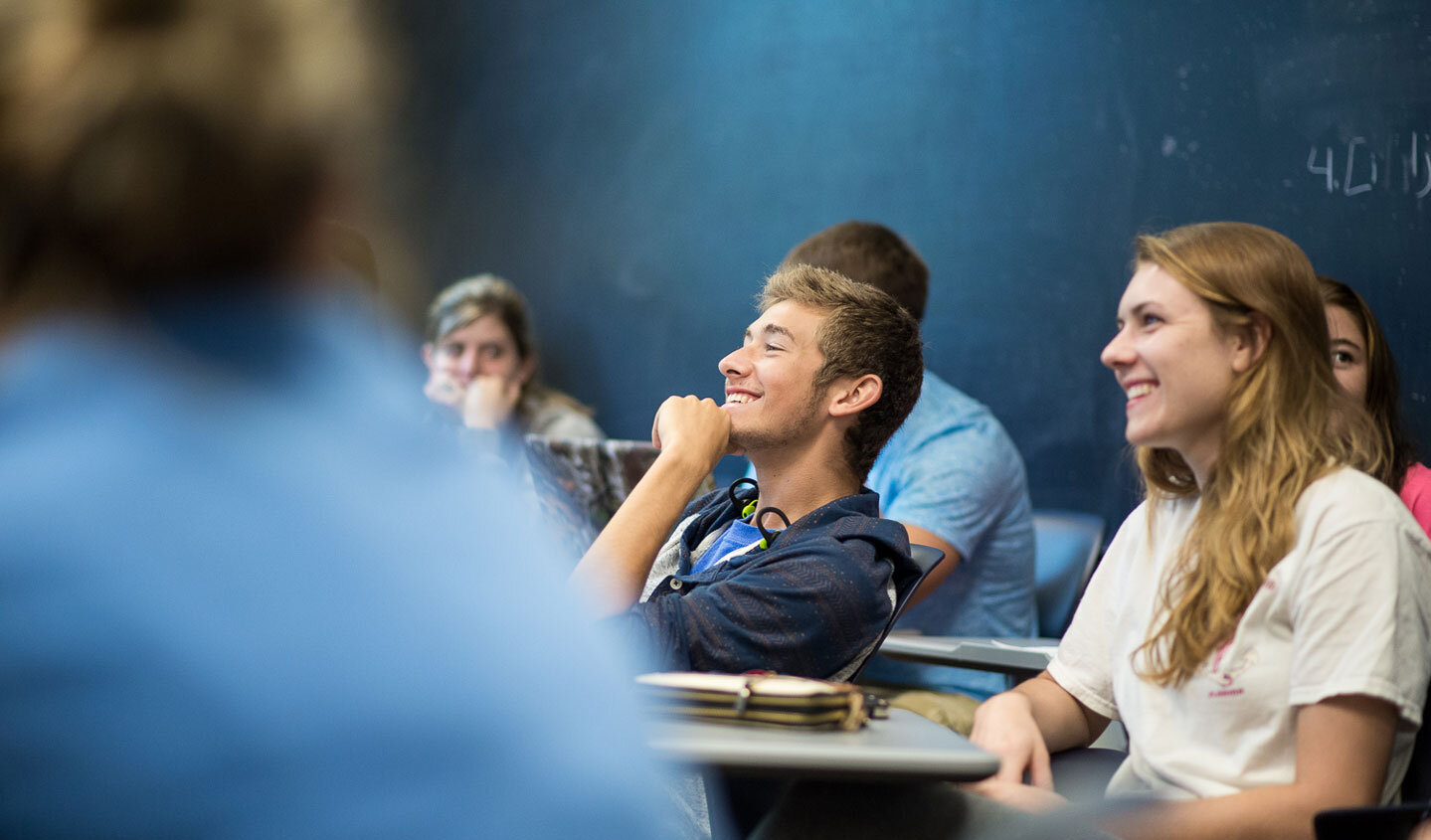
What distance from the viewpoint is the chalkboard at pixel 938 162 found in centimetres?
268

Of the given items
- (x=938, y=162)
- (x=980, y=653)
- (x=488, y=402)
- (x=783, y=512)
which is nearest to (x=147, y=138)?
(x=783, y=512)

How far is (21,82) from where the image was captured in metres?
0.60

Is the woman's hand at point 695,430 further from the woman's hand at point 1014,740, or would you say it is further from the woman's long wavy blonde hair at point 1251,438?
the woman's long wavy blonde hair at point 1251,438

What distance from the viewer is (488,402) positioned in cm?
372

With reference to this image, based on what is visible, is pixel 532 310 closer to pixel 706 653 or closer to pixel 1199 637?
pixel 706 653

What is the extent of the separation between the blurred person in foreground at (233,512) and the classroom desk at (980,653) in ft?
→ 4.26

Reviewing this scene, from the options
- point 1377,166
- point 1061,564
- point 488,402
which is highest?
point 488,402

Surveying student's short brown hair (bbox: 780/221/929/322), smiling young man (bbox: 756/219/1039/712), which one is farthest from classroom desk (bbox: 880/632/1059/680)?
student's short brown hair (bbox: 780/221/929/322)

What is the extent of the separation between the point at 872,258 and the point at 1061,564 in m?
0.81

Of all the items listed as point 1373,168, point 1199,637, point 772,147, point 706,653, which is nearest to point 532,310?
point 772,147

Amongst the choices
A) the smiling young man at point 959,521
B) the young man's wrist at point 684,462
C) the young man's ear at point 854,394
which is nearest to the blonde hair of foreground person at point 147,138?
the young man's wrist at point 684,462

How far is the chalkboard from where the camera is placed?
2.68m

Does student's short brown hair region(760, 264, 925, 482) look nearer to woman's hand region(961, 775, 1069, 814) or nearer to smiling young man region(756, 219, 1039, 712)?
smiling young man region(756, 219, 1039, 712)

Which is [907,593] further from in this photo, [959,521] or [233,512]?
[233,512]
